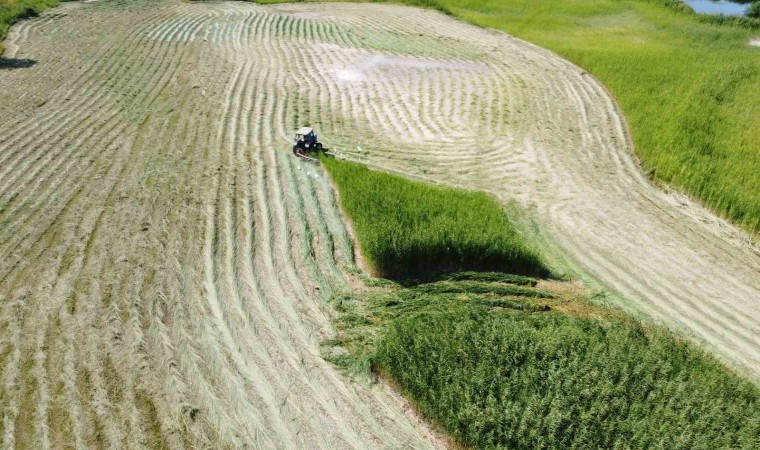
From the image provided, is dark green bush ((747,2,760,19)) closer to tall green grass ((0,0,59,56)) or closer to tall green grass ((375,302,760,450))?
tall green grass ((375,302,760,450))

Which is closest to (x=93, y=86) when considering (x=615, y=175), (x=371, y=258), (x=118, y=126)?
(x=118, y=126)

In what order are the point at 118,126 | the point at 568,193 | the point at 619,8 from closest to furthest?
1. the point at 568,193
2. the point at 118,126
3. the point at 619,8

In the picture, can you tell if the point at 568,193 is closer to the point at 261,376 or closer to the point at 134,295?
the point at 261,376

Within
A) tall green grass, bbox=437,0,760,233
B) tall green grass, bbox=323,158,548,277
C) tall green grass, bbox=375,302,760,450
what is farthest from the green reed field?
tall green grass, bbox=437,0,760,233

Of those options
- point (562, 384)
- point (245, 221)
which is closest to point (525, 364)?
point (562, 384)

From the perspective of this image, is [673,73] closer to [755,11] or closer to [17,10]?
[755,11]
